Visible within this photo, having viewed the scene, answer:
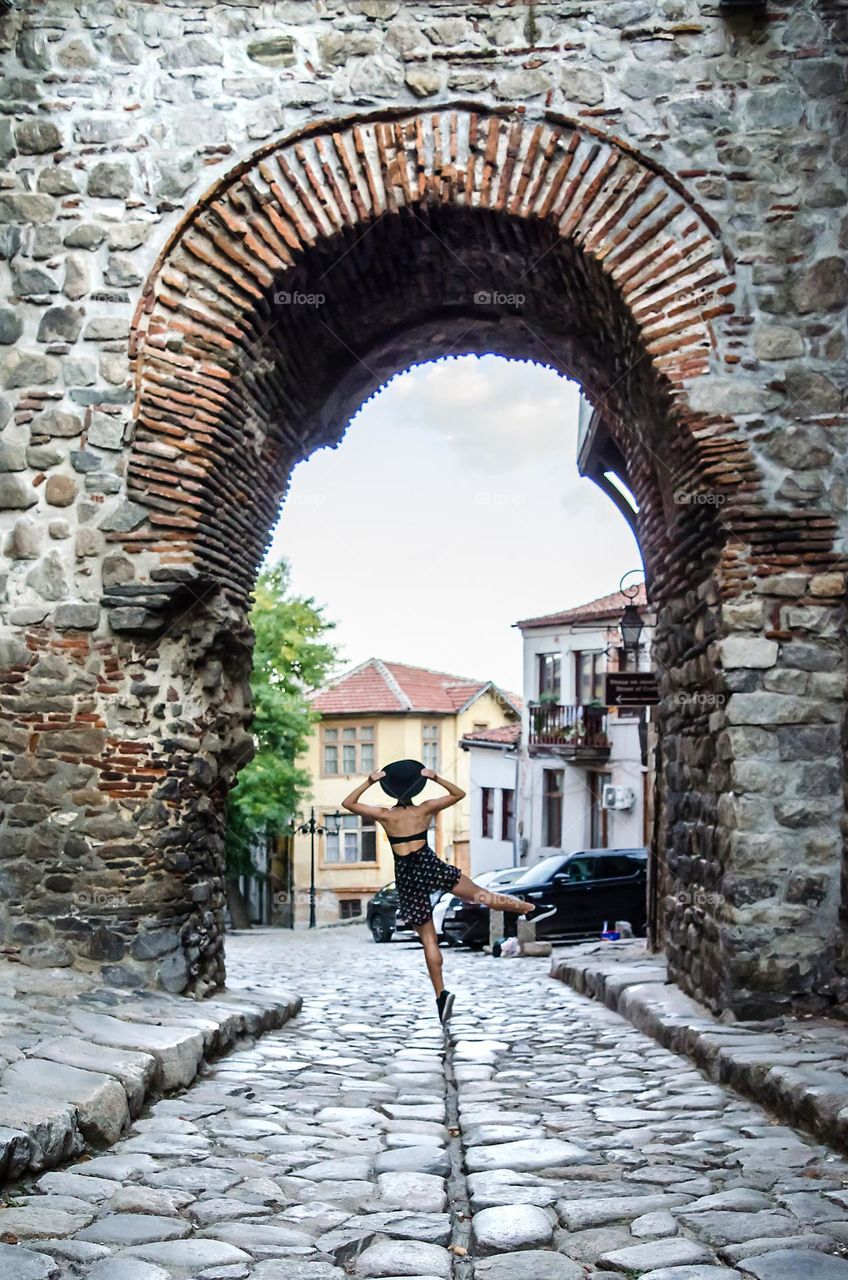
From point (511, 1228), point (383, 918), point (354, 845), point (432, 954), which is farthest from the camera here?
point (354, 845)

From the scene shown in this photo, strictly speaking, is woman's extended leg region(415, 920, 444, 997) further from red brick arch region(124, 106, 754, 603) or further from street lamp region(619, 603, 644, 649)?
street lamp region(619, 603, 644, 649)

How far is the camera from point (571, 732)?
2805 cm

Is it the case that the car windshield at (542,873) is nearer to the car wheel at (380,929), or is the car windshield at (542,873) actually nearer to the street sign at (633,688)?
the car wheel at (380,929)

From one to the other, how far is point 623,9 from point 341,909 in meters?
32.1

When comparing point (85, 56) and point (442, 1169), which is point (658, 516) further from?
point (442, 1169)

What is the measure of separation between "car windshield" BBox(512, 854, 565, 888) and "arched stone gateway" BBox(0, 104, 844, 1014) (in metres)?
8.97

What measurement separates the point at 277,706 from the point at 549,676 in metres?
7.68

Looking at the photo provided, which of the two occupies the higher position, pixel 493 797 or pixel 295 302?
pixel 295 302

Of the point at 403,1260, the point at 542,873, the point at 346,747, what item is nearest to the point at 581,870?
the point at 542,873

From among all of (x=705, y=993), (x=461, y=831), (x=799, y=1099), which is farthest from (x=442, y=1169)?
(x=461, y=831)

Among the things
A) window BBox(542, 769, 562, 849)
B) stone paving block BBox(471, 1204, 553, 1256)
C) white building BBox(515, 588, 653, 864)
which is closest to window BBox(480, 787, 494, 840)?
white building BBox(515, 588, 653, 864)

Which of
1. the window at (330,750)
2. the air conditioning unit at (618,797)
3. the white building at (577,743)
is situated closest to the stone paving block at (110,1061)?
the white building at (577,743)

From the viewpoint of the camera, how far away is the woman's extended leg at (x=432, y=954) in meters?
7.83

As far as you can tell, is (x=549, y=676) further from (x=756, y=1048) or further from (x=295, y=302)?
(x=756, y=1048)
